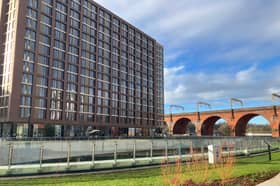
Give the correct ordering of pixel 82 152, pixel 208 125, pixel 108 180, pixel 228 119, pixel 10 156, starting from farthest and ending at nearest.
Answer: pixel 208 125 → pixel 228 119 → pixel 82 152 → pixel 10 156 → pixel 108 180

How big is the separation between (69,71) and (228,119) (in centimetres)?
4916

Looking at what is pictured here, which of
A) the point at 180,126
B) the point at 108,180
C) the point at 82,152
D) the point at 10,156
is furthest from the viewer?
the point at 180,126

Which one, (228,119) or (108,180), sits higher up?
(228,119)

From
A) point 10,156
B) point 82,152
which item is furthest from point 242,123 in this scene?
point 10,156

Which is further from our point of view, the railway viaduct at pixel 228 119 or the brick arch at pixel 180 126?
the brick arch at pixel 180 126

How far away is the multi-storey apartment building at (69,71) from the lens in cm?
5388

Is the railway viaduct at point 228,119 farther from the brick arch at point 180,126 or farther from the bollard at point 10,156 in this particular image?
the bollard at point 10,156

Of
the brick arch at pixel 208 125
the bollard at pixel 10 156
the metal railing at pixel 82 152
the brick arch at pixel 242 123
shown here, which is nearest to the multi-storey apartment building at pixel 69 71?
the brick arch at pixel 208 125

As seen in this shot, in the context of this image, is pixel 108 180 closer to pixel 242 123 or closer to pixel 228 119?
pixel 228 119

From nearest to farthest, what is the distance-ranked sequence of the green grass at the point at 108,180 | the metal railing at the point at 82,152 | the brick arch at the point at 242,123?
the green grass at the point at 108,180 < the metal railing at the point at 82,152 < the brick arch at the point at 242,123

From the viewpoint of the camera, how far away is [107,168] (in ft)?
51.5

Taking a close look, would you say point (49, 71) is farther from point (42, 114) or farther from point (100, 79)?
point (100, 79)

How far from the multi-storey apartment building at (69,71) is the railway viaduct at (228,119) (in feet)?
44.7

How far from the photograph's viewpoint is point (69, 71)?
63250mm
